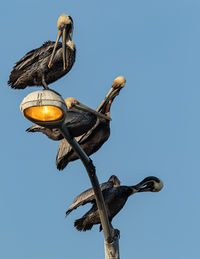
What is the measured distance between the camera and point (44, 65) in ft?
32.9

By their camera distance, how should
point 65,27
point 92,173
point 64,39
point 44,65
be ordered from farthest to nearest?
point 65,27 < point 64,39 < point 44,65 < point 92,173

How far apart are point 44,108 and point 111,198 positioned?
12.2ft

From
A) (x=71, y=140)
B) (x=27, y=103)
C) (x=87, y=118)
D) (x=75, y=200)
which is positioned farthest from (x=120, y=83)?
(x=27, y=103)

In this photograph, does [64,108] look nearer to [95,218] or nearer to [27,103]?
[27,103]

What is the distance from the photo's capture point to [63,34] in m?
10.4

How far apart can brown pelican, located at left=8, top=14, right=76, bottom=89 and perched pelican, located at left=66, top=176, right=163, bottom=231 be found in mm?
2380

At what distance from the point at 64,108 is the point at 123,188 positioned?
3.86m

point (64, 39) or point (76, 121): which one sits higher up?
point (64, 39)

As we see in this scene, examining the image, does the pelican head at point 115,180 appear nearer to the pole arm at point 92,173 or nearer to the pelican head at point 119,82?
the pelican head at point 119,82

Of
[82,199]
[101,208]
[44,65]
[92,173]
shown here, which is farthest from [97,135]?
[92,173]

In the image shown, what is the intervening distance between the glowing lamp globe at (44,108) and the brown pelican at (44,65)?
4691mm

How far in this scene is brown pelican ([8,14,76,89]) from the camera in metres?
9.95

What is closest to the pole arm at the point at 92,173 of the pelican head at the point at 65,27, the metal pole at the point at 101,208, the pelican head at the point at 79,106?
the metal pole at the point at 101,208

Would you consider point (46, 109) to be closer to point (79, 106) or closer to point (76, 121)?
point (79, 106)
